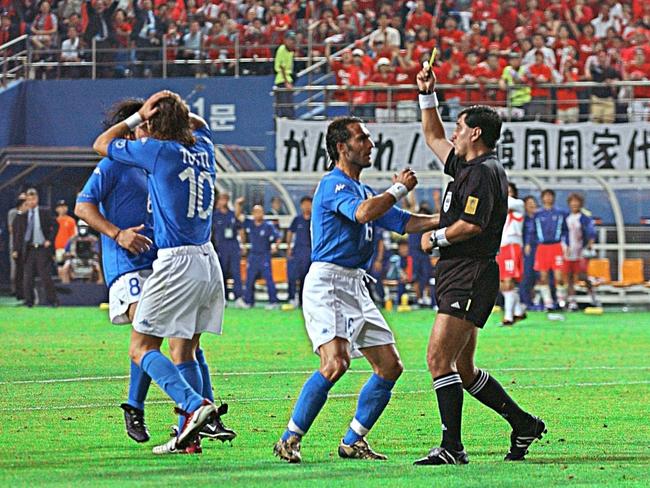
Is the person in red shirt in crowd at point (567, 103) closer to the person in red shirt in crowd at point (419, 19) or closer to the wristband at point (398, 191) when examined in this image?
the person in red shirt in crowd at point (419, 19)

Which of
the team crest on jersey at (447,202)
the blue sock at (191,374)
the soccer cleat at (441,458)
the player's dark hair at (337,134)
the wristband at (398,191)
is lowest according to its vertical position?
the soccer cleat at (441,458)

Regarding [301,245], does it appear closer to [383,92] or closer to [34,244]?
[383,92]

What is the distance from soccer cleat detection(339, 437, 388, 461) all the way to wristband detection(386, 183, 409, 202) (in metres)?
1.56

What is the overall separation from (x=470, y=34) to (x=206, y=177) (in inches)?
876

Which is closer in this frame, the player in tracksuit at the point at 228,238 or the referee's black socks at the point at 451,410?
the referee's black socks at the point at 451,410

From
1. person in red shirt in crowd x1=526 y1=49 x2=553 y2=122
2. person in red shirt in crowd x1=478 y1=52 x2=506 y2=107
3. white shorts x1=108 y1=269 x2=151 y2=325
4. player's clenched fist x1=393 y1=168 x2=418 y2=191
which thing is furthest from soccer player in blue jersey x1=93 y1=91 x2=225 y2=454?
person in red shirt in crowd x1=478 y1=52 x2=506 y2=107

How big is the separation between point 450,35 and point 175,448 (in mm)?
23076

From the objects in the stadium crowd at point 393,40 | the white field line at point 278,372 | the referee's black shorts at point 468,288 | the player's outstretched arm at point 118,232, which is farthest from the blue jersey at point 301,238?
the referee's black shorts at point 468,288

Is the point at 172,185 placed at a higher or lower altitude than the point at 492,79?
higher

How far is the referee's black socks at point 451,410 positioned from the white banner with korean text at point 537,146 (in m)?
18.3

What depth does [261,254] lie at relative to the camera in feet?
85.7

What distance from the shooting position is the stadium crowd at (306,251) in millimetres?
25266

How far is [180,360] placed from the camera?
27.5 ft

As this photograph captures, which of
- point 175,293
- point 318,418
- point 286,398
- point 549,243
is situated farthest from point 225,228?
point 175,293
